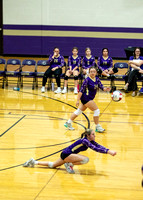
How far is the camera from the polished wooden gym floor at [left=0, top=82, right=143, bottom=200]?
639 cm

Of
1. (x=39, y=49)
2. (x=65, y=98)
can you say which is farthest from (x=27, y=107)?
(x=39, y=49)

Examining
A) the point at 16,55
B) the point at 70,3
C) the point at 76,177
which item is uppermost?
the point at 70,3

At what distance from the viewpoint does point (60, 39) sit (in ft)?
68.8

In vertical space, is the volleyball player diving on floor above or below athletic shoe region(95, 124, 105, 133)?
above

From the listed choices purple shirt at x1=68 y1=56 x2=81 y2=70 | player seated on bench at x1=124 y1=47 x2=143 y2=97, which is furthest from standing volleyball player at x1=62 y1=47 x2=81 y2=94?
→ player seated on bench at x1=124 y1=47 x2=143 y2=97

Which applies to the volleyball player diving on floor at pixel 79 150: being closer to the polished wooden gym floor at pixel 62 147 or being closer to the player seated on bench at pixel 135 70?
the polished wooden gym floor at pixel 62 147

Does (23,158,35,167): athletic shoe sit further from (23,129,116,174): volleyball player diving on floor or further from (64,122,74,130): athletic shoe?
(64,122,74,130): athletic shoe

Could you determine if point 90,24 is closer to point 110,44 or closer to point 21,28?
point 110,44

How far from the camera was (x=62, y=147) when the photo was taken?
848 cm

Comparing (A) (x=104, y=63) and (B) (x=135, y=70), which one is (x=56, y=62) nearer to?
(A) (x=104, y=63)

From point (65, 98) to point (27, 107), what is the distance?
1806 mm

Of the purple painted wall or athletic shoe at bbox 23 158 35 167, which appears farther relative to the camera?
the purple painted wall

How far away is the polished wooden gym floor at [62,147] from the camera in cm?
639

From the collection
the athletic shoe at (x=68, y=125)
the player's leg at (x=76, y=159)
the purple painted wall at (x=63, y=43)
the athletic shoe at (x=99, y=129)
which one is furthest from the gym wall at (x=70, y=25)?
the player's leg at (x=76, y=159)
